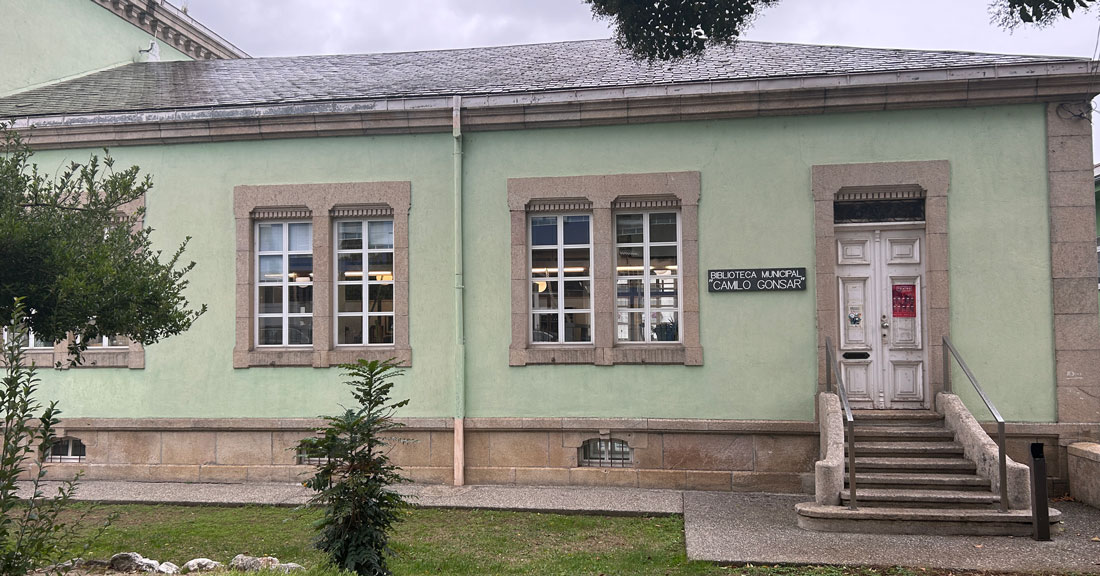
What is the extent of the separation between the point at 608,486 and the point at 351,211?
191 inches

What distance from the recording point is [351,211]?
10977 mm

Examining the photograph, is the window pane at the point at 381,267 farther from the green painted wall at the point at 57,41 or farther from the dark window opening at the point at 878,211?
the green painted wall at the point at 57,41

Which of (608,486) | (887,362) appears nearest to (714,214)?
(887,362)

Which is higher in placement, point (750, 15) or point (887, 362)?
point (750, 15)

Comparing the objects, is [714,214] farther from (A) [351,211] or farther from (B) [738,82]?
(A) [351,211]

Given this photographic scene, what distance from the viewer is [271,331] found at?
11.2 m

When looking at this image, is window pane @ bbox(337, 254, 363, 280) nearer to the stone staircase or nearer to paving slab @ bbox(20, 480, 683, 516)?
paving slab @ bbox(20, 480, 683, 516)

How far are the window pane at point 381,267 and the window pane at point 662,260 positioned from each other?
11.2ft

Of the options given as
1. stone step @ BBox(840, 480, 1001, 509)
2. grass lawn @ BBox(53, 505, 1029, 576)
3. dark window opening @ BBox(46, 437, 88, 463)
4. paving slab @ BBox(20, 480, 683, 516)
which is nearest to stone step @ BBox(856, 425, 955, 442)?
stone step @ BBox(840, 480, 1001, 509)

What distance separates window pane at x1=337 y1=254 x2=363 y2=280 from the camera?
11047 mm

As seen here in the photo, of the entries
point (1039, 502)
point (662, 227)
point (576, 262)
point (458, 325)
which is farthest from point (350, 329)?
point (1039, 502)

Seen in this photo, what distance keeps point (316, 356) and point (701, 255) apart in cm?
507

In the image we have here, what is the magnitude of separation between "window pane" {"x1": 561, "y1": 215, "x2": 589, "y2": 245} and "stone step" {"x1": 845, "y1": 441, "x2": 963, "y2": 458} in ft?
13.3

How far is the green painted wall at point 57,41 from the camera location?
523 inches
